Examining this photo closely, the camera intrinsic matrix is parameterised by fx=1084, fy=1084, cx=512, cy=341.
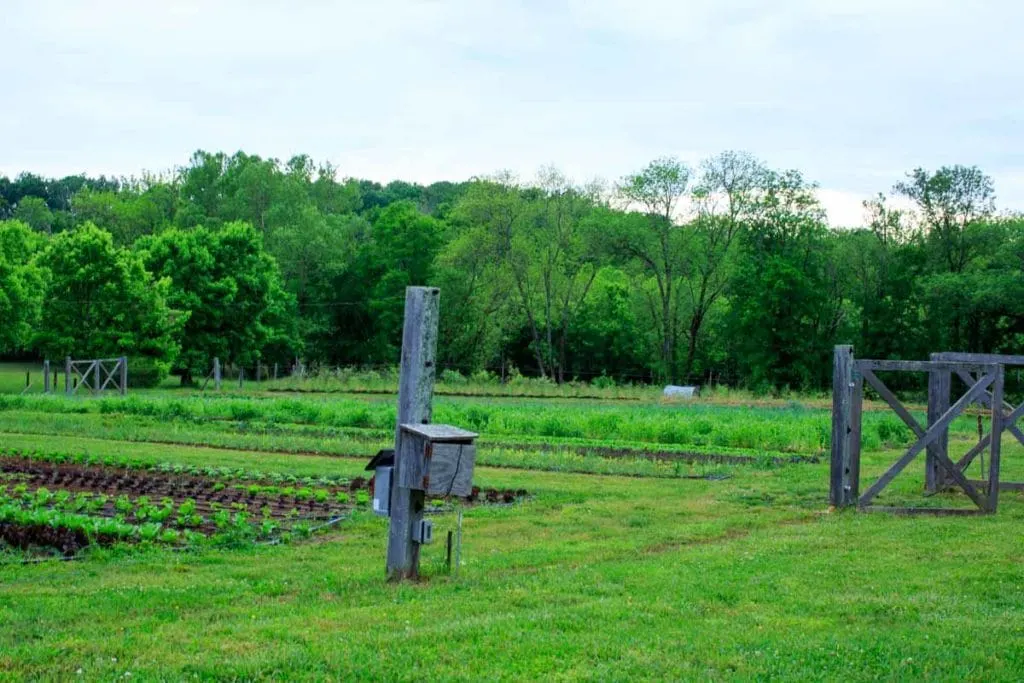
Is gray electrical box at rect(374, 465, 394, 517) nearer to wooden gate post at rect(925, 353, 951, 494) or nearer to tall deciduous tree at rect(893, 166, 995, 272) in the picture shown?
wooden gate post at rect(925, 353, 951, 494)

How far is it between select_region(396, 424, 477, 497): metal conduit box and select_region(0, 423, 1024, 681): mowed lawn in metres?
0.95

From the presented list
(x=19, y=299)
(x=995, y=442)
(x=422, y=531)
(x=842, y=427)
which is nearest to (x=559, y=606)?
(x=422, y=531)

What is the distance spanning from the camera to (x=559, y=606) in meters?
9.03

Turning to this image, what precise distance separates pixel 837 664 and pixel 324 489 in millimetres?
11745

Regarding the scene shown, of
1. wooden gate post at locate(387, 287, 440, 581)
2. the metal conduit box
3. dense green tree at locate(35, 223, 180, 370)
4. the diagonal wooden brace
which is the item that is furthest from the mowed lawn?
dense green tree at locate(35, 223, 180, 370)

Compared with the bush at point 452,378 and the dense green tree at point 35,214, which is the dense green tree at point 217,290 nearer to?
the bush at point 452,378

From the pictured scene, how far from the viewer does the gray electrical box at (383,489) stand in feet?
33.7

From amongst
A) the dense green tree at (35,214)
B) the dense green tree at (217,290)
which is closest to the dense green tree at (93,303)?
the dense green tree at (217,290)

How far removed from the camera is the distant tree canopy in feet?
189

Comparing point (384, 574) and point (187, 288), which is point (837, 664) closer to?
point (384, 574)

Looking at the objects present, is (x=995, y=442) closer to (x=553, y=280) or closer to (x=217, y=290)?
(x=217, y=290)

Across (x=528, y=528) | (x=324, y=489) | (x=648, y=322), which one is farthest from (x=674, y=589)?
(x=648, y=322)

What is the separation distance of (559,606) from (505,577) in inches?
59.8

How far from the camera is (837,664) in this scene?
291 inches
